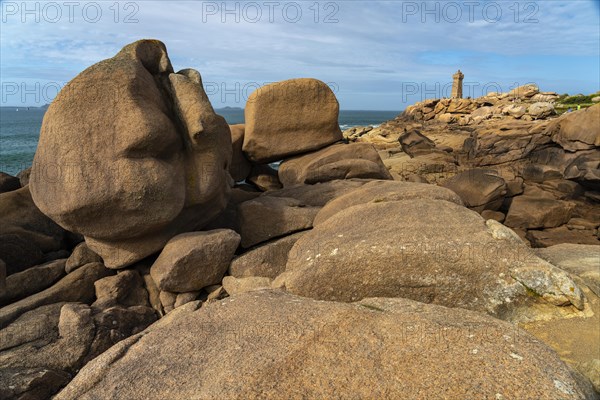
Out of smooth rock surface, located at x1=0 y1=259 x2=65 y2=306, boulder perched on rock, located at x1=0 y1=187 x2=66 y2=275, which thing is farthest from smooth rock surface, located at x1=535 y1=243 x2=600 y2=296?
boulder perched on rock, located at x1=0 y1=187 x2=66 y2=275

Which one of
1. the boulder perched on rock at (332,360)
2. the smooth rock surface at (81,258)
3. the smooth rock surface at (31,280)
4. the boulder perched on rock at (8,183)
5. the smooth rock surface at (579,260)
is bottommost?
the smooth rock surface at (31,280)

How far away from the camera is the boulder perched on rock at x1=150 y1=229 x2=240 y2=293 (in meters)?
6.89

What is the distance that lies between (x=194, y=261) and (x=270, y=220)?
1915 mm

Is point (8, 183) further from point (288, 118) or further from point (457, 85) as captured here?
point (457, 85)

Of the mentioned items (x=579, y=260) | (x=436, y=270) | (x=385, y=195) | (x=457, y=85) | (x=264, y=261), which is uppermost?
(x=457, y=85)

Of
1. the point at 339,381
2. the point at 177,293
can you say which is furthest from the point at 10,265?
the point at 339,381

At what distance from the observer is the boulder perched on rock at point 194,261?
6.89 meters

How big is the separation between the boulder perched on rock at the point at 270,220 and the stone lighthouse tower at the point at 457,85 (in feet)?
231

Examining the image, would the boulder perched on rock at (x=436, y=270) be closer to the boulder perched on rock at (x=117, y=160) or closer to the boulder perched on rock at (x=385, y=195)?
the boulder perched on rock at (x=385, y=195)

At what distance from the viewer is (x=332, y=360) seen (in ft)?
11.1

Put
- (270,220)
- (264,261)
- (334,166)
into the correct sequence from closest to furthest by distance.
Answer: (264,261) < (270,220) < (334,166)

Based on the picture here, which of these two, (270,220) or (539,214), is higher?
(270,220)

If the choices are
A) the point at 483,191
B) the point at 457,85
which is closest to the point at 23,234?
the point at 483,191

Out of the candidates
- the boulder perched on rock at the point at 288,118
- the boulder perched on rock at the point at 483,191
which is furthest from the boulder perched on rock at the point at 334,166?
the boulder perched on rock at the point at 483,191
